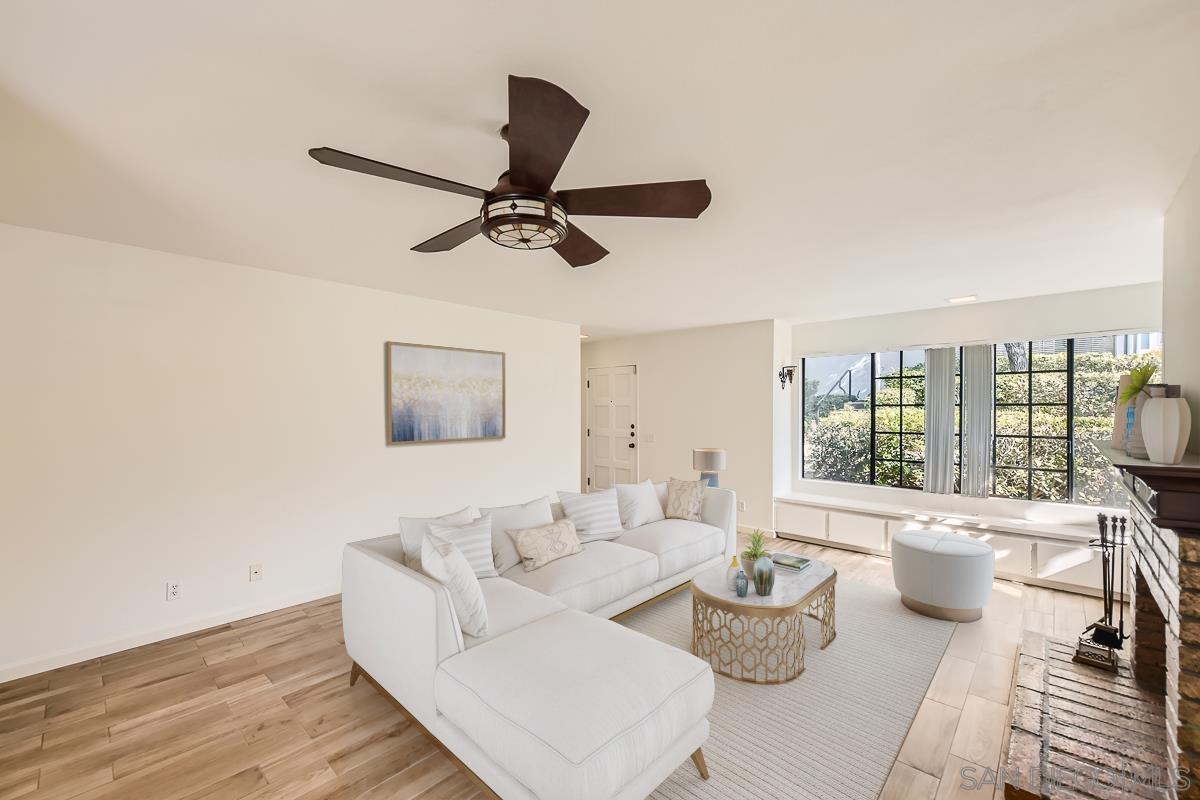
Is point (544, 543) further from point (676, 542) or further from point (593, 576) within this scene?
point (676, 542)

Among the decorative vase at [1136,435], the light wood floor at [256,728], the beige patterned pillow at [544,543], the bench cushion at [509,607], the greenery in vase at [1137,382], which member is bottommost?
the light wood floor at [256,728]

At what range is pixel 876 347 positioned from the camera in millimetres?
5461

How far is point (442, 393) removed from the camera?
4711 millimetres

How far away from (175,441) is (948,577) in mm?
5309

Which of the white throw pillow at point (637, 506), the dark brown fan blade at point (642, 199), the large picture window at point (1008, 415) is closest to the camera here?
the dark brown fan blade at point (642, 199)

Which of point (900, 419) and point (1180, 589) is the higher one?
point (900, 419)

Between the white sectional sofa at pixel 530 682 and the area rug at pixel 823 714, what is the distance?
9.4 inches

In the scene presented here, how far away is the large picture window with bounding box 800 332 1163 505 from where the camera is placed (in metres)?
4.31

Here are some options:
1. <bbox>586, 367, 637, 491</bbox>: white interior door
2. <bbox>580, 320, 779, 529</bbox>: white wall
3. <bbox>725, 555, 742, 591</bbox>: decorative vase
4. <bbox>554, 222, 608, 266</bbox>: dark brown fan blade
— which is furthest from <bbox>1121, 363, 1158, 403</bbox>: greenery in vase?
<bbox>586, 367, 637, 491</bbox>: white interior door

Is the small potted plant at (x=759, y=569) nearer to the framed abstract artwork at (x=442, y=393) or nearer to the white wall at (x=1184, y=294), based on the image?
the white wall at (x=1184, y=294)

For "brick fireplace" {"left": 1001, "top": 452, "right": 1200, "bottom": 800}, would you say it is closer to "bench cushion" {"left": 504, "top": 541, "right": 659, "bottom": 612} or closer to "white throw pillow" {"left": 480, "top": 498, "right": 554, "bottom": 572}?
"bench cushion" {"left": 504, "top": 541, "right": 659, "bottom": 612}

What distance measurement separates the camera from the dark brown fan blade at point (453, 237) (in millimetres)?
2033

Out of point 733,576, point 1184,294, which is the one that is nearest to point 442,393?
point 733,576

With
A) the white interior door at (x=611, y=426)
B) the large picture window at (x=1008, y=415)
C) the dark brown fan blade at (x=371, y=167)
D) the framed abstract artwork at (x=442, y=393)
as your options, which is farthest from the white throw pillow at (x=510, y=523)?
the large picture window at (x=1008, y=415)
